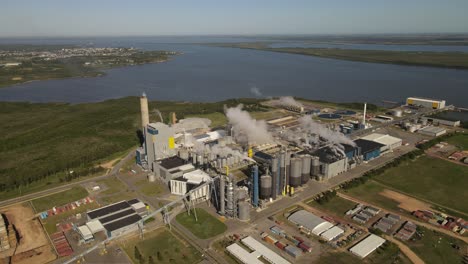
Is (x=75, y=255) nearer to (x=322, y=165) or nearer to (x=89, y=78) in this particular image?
(x=322, y=165)

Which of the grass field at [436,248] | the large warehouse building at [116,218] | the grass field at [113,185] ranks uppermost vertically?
the large warehouse building at [116,218]

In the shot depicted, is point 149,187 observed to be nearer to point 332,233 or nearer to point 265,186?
point 265,186

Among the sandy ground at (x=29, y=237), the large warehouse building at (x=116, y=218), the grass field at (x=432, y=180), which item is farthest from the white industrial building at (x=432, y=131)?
the sandy ground at (x=29, y=237)

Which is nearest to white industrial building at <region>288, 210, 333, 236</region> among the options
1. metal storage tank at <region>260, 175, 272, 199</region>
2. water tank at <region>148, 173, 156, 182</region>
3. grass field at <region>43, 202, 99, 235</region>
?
metal storage tank at <region>260, 175, 272, 199</region>

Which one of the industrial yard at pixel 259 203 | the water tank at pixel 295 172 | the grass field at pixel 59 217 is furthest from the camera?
the water tank at pixel 295 172

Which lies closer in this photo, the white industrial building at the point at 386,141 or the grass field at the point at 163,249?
the grass field at the point at 163,249

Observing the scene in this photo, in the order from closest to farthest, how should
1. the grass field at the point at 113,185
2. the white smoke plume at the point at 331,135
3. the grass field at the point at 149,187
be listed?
1. the grass field at the point at 149,187
2. the grass field at the point at 113,185
3. the white smoke plume at the point at 331,135

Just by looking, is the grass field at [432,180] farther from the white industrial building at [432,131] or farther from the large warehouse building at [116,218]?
the large warehouse building at [116,218]

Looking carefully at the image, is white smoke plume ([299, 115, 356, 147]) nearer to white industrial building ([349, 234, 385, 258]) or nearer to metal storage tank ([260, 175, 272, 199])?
metal storage tank ([260, 175, 272, 199])
